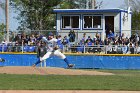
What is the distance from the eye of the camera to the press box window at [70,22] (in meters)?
35.4

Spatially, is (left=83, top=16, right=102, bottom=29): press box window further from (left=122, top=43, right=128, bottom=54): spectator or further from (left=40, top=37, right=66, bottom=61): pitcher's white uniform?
(left=40, top=37, right=66, bottom=61): pitcher's white uniform

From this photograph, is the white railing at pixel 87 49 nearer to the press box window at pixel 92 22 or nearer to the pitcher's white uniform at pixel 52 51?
the press box window at pixel 92 22

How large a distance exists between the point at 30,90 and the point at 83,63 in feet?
55.4

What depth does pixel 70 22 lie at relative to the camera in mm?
35500

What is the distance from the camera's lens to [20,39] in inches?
1206

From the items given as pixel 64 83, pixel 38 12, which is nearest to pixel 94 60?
pixel 64 83

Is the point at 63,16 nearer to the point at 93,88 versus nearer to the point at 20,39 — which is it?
the point at 20,39

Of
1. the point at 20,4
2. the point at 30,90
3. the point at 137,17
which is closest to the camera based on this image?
the point at 30,90

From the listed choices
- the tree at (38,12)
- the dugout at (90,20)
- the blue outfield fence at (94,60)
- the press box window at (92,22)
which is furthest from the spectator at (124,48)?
the tree at (38,12)

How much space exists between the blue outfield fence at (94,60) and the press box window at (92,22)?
5.79m

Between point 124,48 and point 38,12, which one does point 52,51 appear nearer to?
point 124,48

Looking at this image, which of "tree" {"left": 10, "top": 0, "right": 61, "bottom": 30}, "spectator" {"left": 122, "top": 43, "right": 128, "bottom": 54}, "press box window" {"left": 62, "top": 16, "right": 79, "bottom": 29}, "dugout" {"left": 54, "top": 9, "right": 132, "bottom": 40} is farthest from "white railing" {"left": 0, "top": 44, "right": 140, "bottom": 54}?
"tree" {"left": 10, "top": 0, "right": 61, "bottom": 30}

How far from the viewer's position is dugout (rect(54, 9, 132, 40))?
34.8m

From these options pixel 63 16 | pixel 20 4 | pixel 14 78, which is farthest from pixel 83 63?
pixel 20 4
